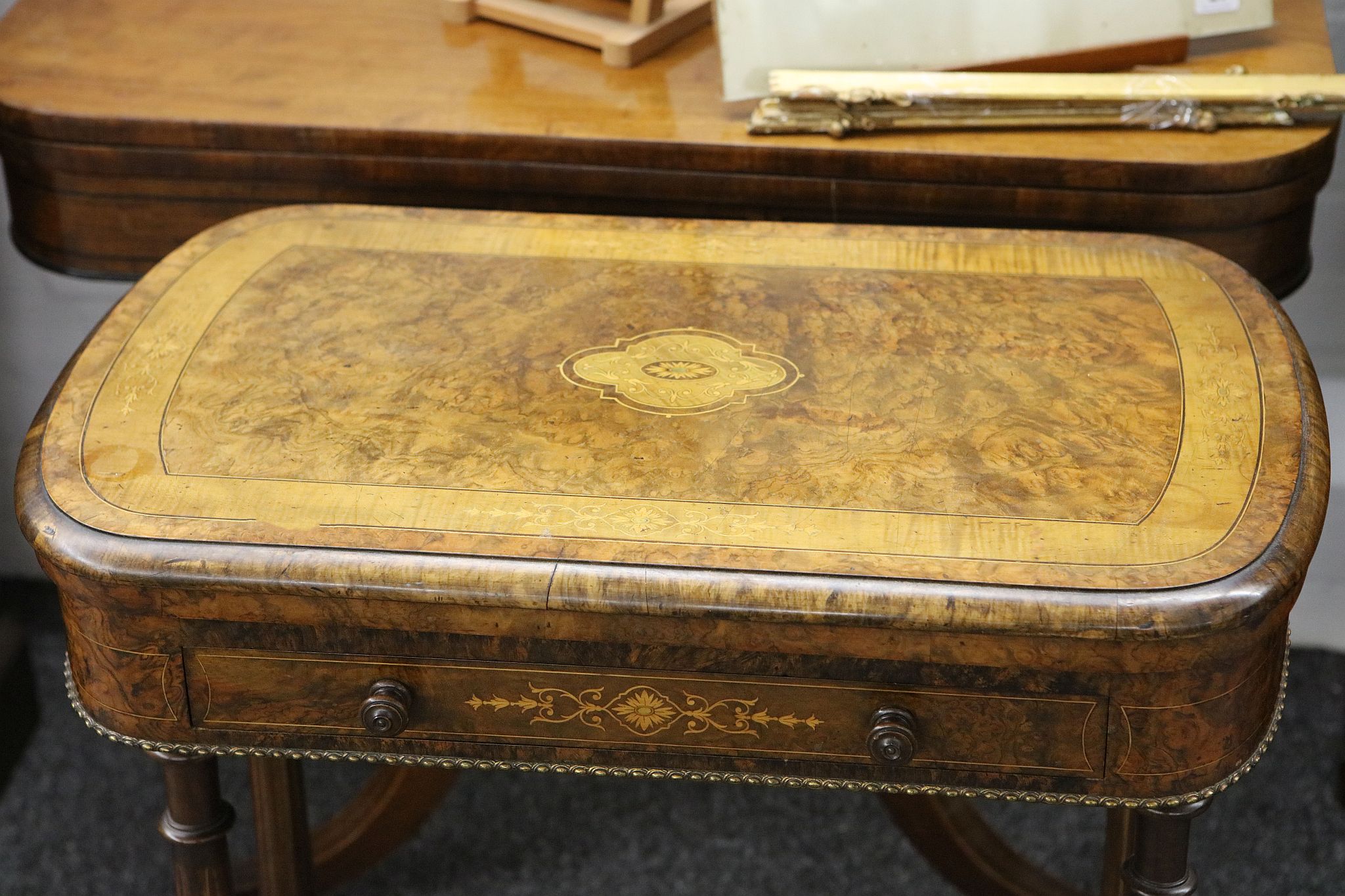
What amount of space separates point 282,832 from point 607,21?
0.84m

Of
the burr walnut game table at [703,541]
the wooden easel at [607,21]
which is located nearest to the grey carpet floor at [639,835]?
the burr walnut game table at [703,541]

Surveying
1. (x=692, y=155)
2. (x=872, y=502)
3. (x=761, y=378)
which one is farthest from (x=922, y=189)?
(x=872, y=502)

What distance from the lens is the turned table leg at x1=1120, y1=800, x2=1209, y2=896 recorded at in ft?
3.08

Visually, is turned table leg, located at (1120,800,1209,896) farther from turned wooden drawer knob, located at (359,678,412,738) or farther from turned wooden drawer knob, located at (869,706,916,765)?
turned wooden drawer knob, located at (359,678,412,738)

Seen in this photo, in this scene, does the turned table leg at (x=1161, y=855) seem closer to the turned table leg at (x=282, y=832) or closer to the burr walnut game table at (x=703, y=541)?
the burr walnut game table at (x=703, y=541)

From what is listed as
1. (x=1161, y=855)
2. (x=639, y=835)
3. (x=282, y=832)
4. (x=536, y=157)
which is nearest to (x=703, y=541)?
(x=1161, y=855)

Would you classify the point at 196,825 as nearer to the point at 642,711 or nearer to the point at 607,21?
the point at 642,711

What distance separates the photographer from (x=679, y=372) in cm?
105

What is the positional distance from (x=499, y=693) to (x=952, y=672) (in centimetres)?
28

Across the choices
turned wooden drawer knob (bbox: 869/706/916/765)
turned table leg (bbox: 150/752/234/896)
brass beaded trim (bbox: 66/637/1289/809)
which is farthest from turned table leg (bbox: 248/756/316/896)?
turned wooden drawer knob (bbox: 869/706/916/765)

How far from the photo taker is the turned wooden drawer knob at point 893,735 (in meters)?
0.88

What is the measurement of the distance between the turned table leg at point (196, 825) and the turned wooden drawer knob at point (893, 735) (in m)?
0.45

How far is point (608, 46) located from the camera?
140 centimetres

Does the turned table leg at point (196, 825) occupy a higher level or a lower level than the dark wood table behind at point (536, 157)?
lower
